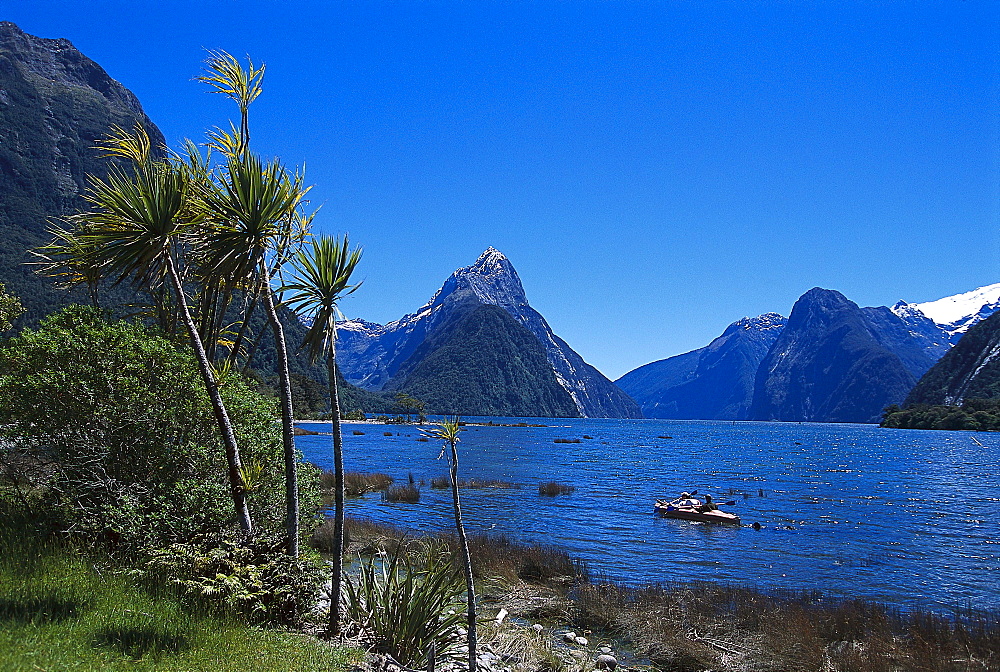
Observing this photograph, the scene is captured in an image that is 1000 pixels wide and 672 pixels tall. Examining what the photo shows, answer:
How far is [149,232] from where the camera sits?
8.42 m

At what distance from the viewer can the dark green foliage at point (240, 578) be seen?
7.99 m

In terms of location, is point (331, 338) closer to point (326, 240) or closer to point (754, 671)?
point (326, 240)

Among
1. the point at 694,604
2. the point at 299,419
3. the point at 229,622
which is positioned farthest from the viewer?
the point at 299,419

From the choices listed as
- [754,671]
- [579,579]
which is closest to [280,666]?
[754,671]

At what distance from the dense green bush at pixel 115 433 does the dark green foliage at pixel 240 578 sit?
70 centimetres

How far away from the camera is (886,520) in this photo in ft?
106

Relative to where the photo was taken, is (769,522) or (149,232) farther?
(769,522)

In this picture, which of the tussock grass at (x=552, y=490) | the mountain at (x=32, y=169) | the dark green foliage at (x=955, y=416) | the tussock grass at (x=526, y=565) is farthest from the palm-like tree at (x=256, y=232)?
the dark green foliage at (x=955, y=416)

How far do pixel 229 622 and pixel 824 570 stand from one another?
1963 cm

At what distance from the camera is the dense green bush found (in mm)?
9016

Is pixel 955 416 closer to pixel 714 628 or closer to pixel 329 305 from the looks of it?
pixel 714 628

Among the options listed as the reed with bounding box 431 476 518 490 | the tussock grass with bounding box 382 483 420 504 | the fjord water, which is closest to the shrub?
the fjord water

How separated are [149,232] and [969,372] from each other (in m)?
206

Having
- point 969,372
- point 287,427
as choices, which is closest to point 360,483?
point 287,427
